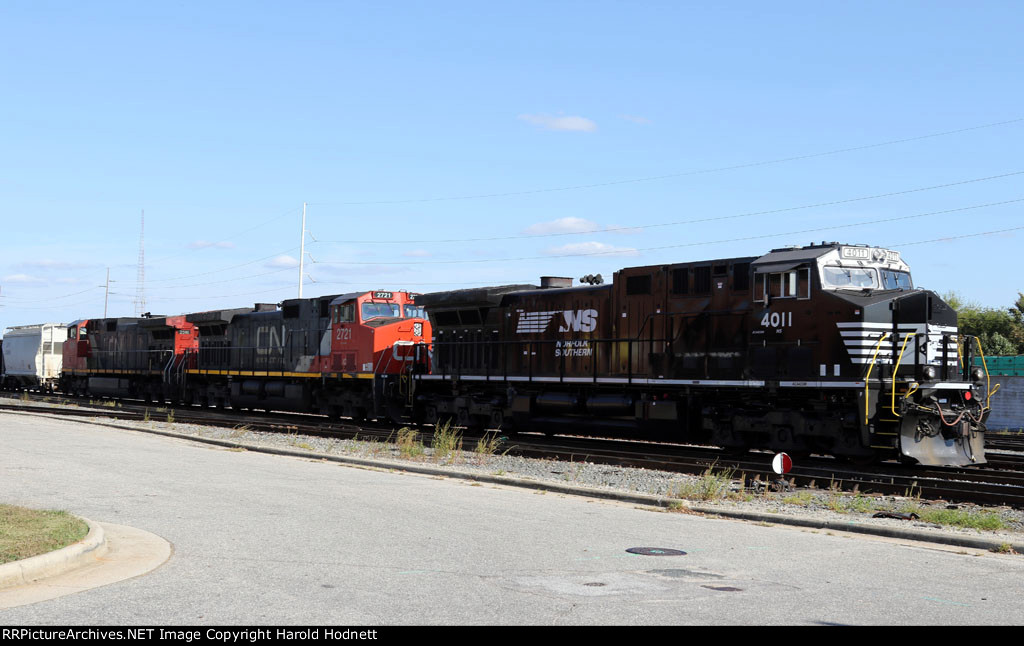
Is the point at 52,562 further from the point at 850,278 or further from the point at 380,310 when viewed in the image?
the point at 380,310

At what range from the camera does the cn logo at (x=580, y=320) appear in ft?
74.9

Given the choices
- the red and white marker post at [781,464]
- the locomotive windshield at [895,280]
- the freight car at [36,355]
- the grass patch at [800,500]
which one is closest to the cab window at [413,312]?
the locomotive windshield at [895,280]

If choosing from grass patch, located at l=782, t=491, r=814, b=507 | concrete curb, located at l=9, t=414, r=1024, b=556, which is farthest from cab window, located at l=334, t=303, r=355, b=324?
grass patch, located at l=782, t=491, r=814, b=507

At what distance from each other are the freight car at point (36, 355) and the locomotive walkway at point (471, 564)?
42.9 meters

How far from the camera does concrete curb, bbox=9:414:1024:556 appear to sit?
10.2 metres


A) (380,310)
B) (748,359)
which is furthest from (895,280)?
(380,310)

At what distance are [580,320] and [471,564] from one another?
15084 mm

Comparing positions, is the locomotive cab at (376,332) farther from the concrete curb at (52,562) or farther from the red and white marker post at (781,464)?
the concrete curb at (52,562)

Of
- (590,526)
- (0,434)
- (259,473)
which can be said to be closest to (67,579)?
(590,526)

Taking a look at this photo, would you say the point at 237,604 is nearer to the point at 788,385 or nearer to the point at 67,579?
the point at 67,579

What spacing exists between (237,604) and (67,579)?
70.9 inches

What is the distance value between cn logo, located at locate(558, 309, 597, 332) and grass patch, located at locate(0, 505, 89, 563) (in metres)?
14.4

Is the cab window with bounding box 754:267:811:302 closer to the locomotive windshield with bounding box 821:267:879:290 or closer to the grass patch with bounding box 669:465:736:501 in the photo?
the locomotive windshield with bounding box 821:267:879:290

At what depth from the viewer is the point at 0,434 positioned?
2209cm
